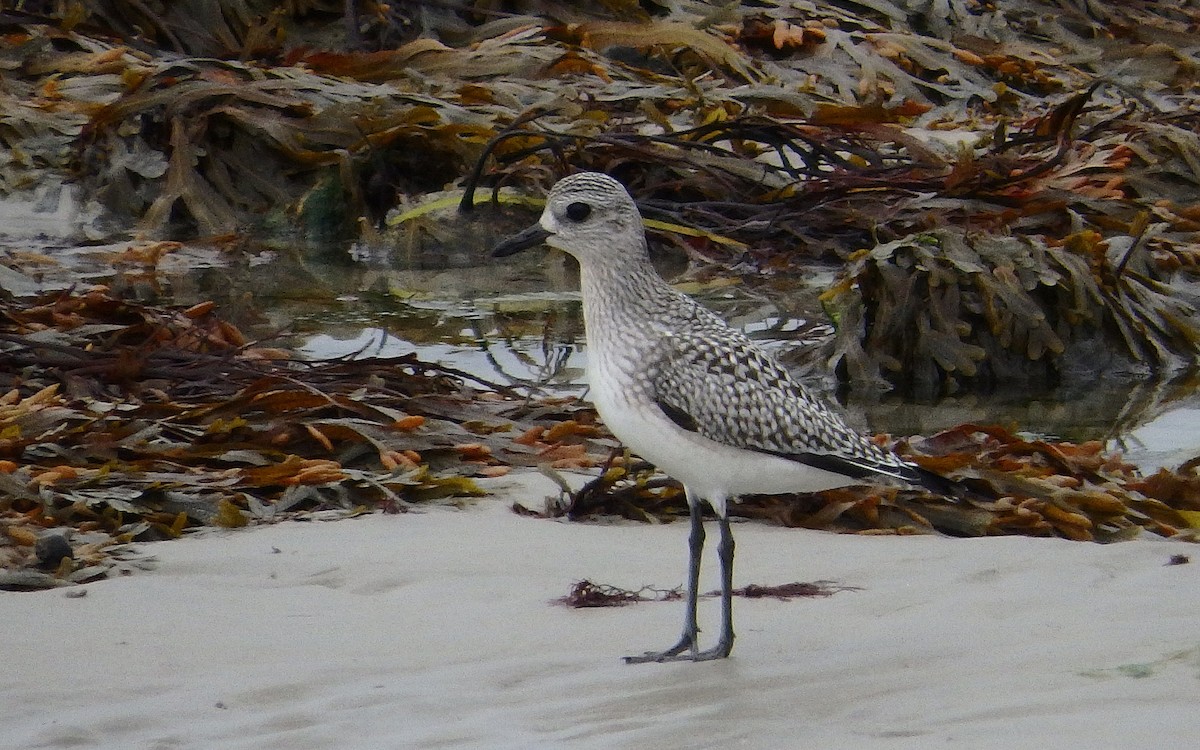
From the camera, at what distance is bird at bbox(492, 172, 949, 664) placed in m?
3.62

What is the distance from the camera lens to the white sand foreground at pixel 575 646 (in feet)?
9.69

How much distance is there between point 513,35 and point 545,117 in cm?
127

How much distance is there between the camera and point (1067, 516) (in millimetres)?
4527

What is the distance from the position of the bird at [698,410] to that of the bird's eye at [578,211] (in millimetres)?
60

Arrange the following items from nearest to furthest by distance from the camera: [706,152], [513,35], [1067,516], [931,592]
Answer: [931,592] < [1067,516] < [706,152] < [513,35]


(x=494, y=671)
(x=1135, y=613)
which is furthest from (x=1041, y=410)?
(x=494, y=671)

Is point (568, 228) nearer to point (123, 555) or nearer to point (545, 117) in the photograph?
point (123, 555)

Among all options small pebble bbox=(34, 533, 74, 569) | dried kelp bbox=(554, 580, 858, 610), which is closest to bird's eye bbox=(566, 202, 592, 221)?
dried kelp bbox=(554, 580, 858, 610)

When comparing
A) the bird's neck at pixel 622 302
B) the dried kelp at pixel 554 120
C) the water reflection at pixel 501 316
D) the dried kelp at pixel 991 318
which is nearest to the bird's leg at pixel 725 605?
the bird's neck at pixel 622 302

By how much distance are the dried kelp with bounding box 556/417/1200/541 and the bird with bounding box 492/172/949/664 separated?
29.3 inches

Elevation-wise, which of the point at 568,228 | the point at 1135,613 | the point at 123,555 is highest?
the point at 568,228

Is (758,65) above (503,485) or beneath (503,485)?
above

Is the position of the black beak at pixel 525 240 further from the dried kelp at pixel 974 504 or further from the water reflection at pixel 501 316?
the water reflection at pixel 501 316

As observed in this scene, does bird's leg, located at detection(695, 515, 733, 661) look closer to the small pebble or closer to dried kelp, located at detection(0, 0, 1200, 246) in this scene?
the small pebble
